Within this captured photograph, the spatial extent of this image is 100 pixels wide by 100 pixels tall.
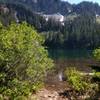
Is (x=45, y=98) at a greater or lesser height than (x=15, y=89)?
lesser

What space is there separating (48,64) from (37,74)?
8.09 ft

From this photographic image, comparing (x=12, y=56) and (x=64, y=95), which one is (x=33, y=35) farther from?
(x=64, y=95)

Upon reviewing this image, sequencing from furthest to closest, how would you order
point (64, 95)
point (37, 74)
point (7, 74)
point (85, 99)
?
point (64, 95) < point (85, 99) < point (37, 74) < point (7, 74)

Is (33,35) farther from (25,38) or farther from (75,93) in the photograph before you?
(75,93)

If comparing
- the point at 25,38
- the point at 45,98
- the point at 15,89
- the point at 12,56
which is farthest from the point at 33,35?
the point at 45,98

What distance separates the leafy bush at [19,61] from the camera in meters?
30.4

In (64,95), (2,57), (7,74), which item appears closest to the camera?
(2,57)

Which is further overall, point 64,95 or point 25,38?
point 64,95

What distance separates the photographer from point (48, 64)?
3747cm

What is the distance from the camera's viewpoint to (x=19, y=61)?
32.6 metres

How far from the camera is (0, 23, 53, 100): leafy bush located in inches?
1196

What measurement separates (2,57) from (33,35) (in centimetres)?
485

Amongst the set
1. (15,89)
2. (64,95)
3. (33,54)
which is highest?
(33,54)

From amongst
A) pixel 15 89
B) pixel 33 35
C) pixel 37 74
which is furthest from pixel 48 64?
pixel 15 89
